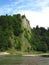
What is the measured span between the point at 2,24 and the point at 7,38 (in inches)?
737

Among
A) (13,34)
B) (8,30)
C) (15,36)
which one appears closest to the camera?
(8,30)

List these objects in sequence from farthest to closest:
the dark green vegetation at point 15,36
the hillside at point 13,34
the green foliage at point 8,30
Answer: the dark green vegetation at point 15,36 < the hillside at point 13,34 < the green foliage at point 8,30

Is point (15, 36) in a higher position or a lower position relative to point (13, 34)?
lower

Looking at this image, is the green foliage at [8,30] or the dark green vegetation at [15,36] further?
the dark green vegetation at [15,36]

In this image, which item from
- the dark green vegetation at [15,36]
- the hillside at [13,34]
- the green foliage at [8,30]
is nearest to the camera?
the green foliage at [8,30]

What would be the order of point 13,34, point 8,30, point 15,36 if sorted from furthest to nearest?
point 15,36 < point 13,34 < point 8,30

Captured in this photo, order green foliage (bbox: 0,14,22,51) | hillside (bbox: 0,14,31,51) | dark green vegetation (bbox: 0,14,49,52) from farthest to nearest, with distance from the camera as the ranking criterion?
dark green vegetation (bbox: 0,14,49,52)
hillside (bbox: 0,14,31,51)
green foliage (bbox: 0,14,22,51)

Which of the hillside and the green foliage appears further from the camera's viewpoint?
the hillside

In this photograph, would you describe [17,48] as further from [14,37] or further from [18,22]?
[18,22]

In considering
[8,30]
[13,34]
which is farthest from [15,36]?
[8,30]

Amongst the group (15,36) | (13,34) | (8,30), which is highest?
(8,30)

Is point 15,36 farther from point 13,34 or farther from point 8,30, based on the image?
point 8,30

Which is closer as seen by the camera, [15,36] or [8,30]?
[8,30]

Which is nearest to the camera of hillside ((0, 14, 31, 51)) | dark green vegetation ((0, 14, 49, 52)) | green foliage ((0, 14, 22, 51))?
green foliage ((0, 14, 22, 51))
